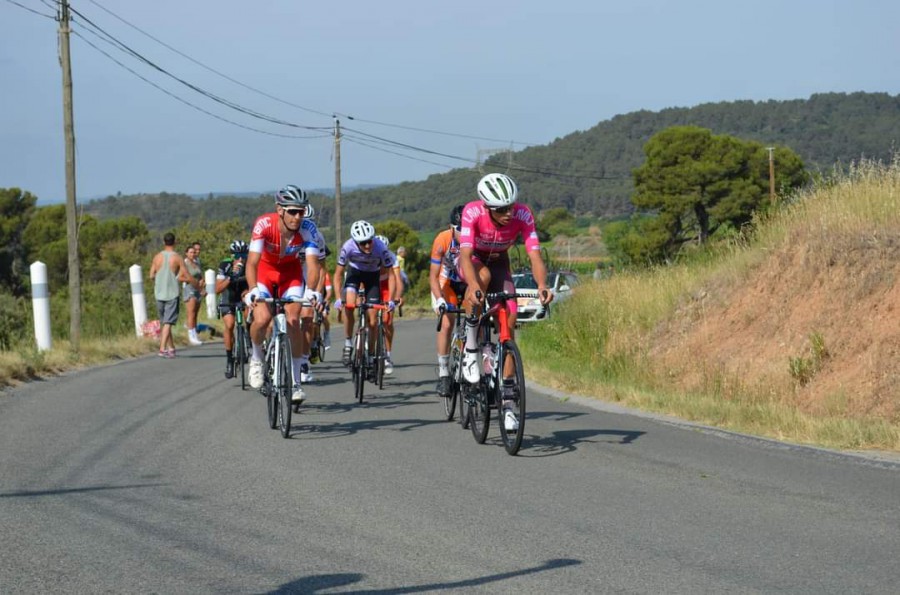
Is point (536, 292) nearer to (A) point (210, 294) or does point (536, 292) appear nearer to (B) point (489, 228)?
(A) point (210, 294)

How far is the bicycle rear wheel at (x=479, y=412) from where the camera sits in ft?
32.8

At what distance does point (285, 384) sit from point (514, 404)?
7.31ft

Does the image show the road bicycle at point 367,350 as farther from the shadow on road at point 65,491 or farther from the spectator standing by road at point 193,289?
the spectator standing by road at point 193,289

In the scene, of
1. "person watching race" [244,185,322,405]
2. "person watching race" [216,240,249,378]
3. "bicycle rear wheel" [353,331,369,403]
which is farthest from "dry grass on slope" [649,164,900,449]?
"person watching race" [216,240,249,378]

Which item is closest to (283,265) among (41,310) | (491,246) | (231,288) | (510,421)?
(491,246)

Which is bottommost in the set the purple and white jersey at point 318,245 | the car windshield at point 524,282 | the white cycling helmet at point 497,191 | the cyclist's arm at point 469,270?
the car windshield at point 524,282

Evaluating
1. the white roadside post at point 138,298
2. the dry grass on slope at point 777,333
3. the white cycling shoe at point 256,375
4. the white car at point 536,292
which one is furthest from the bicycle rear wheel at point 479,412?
the white car at point 536,292

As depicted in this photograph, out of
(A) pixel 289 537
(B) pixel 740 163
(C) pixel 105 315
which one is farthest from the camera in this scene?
(B) pixel 740 163

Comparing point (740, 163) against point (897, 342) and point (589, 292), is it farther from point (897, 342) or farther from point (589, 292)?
point (897, 342)

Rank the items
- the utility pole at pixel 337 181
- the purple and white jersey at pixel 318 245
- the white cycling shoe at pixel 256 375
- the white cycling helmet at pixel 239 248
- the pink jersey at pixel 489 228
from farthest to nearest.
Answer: the utility pole at pixel 337 181 < the white cycling helmet at pixel 239 248 < the purple and white jersey at pixel 318 245 < the white cycling shoe at pixel 256 375 < the pink jersey at pixel 489 228

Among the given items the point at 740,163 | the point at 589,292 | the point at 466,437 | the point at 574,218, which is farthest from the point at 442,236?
the point at 574,218

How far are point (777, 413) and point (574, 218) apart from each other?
118m

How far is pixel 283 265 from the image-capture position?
37.9 ft

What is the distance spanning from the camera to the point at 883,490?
7.72 metres
